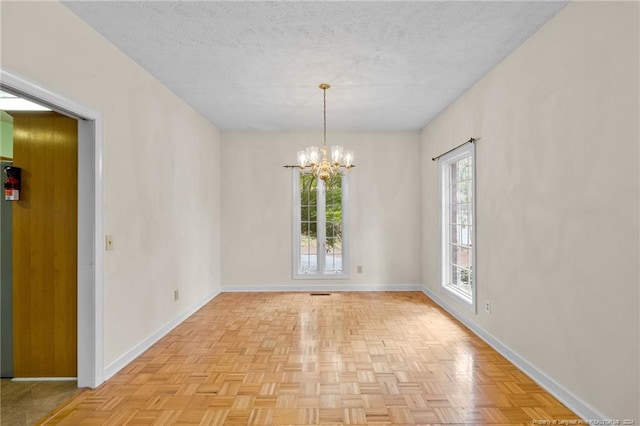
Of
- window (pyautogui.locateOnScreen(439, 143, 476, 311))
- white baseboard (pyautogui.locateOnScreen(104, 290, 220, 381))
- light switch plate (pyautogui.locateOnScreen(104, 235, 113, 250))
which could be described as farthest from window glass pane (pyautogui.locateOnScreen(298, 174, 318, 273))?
light switch plate (pyautogui.locateOnScreen(104, 235, 113, 250))

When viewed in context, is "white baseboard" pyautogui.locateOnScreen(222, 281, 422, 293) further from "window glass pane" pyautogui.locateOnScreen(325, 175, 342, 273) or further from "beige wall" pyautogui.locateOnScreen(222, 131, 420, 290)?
"window glass pane" pyautogui.locateOnScreen(325, 175, 342, 273)

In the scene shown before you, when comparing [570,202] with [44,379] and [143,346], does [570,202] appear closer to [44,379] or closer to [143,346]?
[143,346]

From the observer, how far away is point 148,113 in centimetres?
349

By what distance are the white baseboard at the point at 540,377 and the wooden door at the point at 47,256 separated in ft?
11.5

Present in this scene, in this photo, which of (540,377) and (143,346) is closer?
(540,377)

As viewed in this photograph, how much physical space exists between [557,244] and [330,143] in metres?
4.07

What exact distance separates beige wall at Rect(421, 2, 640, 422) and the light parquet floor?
0.42 meters

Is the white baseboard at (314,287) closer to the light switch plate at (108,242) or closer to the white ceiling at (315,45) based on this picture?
the white ceiling at (315,45)

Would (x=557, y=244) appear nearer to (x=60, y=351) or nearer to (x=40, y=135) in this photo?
(x=60, y=351)

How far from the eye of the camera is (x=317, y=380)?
272cm

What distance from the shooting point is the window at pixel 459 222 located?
4.04 meters

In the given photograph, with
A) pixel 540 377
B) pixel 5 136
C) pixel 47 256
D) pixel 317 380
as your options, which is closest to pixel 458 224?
pixel 540 377

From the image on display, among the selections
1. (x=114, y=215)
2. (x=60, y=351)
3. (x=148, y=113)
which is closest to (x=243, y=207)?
(x=148, y=113)

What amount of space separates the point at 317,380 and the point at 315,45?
2641 millimetres
